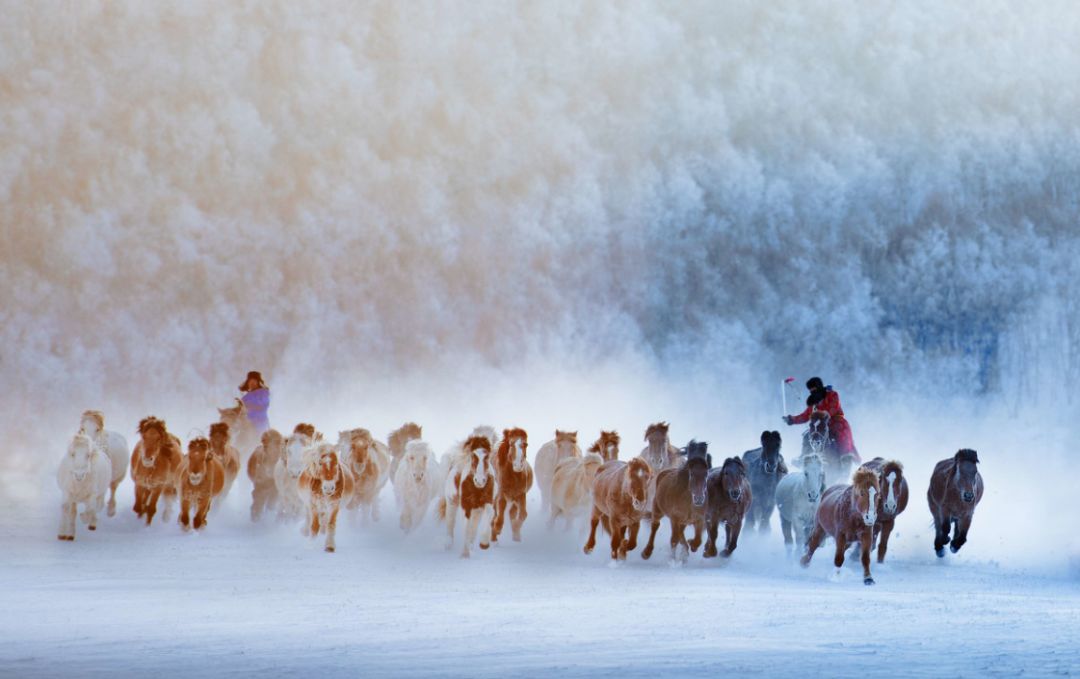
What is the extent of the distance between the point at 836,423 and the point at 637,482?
3539mm

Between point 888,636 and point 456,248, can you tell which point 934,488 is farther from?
point 456,248

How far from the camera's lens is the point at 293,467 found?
1638 centimetres

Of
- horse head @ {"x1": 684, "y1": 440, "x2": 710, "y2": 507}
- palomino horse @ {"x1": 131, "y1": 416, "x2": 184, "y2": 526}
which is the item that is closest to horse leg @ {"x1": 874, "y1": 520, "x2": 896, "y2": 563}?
horse head @ {"x1": 684, "y1": 440, "x2": 710, "y2": 507}

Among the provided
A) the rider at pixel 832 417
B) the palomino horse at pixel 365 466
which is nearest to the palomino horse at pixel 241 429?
the palomino horse at pixel 365 466

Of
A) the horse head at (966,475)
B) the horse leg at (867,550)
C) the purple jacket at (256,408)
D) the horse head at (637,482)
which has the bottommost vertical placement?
the horse leg at (867,550)

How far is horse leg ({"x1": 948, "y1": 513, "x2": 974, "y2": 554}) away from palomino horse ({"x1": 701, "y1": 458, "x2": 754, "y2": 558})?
8.16 ft

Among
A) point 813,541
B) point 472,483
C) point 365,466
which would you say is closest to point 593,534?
point 472,483

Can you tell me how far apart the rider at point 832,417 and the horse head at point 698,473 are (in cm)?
263

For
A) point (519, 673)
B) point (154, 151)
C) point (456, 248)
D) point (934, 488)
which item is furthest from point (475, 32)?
point (519, 673)

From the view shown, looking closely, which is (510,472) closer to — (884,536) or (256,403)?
(884,536)

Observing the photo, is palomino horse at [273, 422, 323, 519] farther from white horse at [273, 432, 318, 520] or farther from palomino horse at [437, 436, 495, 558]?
palomino horse at [437, 436, 495, 558]

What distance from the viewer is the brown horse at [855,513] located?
1371 cm

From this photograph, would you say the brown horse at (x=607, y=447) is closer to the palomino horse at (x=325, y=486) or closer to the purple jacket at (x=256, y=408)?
the palomino horse at (x=325, y=486)

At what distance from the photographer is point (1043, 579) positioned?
50.0ft
